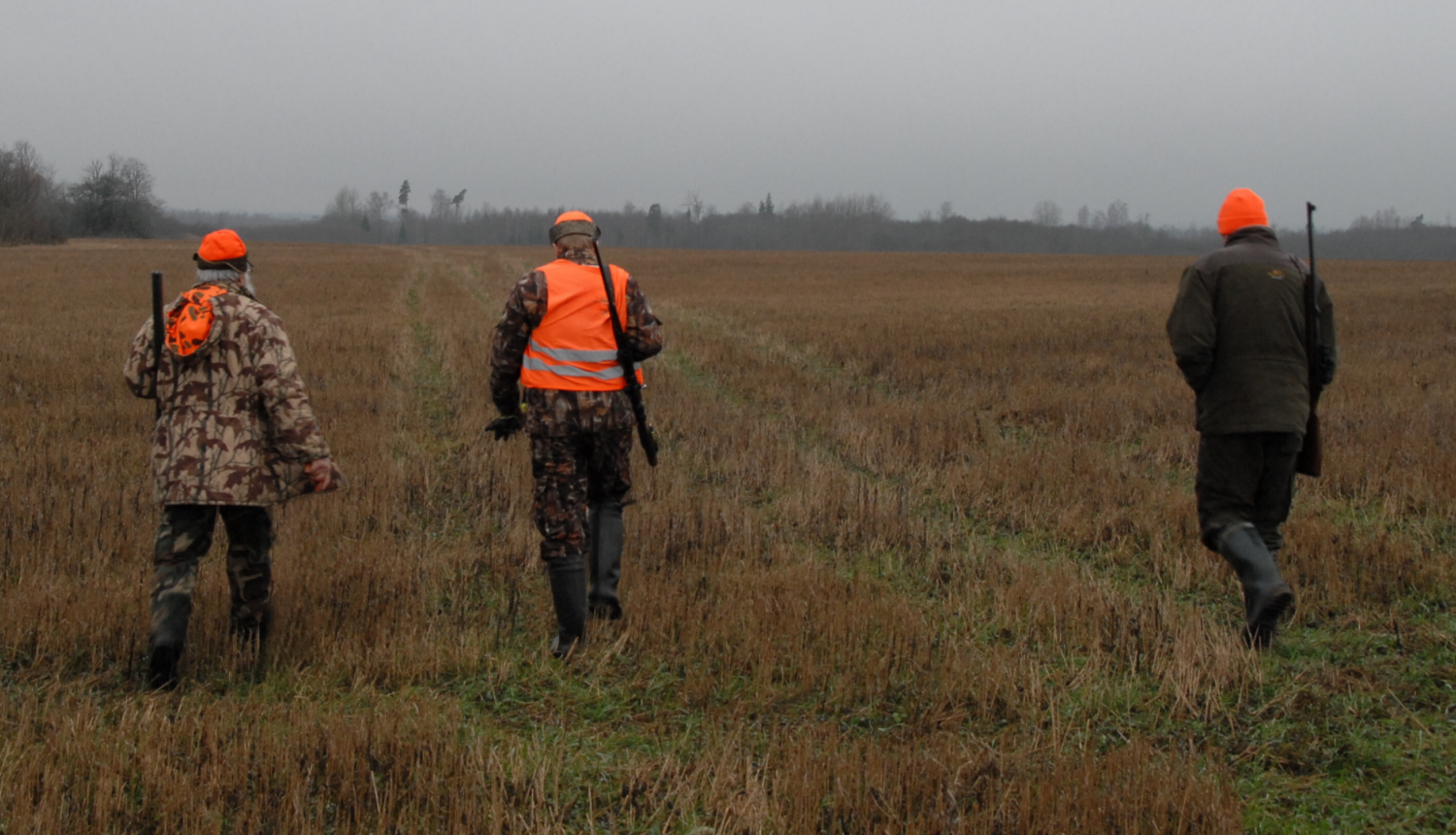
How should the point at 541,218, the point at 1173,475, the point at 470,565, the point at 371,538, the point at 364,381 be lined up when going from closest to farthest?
1. the point at 470,565
2. the point at 371,538
3. the point at 1173,475
4. the point at 364,381
5. the point at 541,218

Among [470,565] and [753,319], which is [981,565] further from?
[753,319]

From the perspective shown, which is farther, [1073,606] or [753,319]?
[753,319]

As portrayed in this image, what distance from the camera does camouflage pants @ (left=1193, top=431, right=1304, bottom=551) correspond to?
4.65 m

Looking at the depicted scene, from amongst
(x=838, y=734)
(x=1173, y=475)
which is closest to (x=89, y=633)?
(x=838, y=734)

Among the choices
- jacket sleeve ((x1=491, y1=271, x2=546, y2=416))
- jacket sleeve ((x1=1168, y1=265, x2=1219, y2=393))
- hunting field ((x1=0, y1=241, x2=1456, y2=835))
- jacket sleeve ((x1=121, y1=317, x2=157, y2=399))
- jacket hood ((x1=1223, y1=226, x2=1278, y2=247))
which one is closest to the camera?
hunting field ((x1=0, y1=241, x2=1456, y2=835))

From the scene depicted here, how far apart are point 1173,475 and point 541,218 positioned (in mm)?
166909

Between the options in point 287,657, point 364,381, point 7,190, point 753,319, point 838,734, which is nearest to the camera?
point 838,734

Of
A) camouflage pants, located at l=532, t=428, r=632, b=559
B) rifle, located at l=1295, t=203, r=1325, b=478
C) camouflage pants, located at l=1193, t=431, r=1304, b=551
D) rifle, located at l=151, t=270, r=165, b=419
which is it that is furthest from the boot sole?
rifle, located at l=151, t=270, r=165, b=419

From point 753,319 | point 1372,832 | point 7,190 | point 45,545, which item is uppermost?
point 7,190

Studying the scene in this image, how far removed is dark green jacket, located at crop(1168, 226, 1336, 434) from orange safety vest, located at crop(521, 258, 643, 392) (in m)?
2.48

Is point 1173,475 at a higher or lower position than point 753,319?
lower

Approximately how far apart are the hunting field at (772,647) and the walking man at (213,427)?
392 millimetres

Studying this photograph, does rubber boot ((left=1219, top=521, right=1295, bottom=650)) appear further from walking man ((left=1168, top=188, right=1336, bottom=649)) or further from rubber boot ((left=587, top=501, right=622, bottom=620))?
rubber boot ((left=587, top=501, right=622, bottom=620))

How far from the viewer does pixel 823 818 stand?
10.2 feet
